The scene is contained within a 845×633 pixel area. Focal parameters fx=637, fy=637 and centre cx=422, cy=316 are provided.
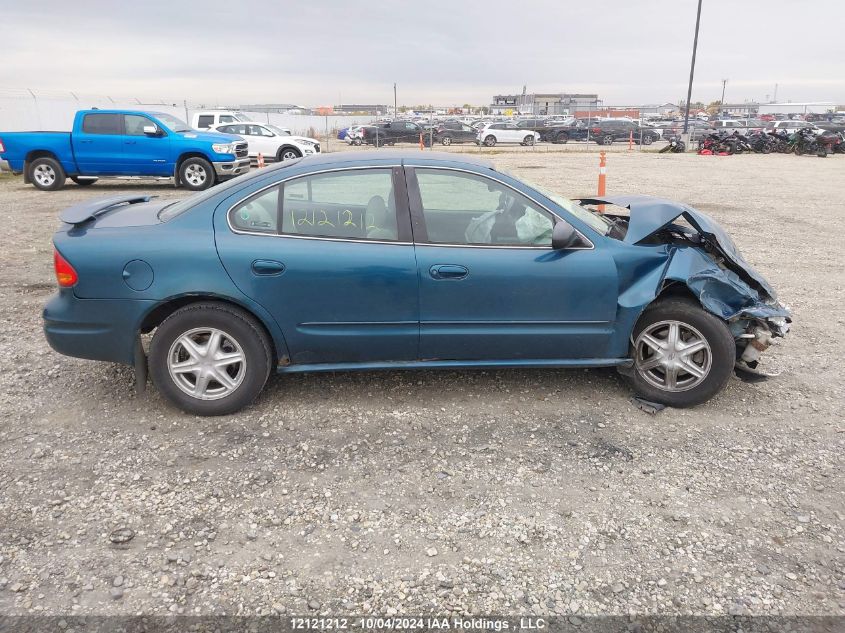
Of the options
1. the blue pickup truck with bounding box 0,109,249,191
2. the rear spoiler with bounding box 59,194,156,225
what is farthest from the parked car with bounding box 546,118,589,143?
the rear spoiler with bounding box 59,194,156,225

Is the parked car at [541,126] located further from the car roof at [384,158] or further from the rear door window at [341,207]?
the rear door window at [341,207]

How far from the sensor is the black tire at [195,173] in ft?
46.3

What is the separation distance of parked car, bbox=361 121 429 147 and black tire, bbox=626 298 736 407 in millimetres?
31964

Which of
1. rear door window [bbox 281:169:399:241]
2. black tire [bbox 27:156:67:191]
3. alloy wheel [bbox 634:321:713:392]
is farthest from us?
black tire [bbox 27:156:67:191]

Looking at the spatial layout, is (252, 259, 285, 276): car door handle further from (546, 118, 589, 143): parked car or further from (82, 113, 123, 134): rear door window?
(546, 118, 589, 143): parked car

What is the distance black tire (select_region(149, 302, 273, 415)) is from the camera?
370 centimetres

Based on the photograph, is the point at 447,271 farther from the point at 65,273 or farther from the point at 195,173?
the point at 195,173

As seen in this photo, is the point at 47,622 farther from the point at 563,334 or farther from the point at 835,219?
the point at 835,219

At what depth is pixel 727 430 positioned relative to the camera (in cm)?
379

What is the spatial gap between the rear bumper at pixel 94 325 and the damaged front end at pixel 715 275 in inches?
119

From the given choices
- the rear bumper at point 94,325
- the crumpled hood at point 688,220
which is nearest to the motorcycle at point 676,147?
the crumpled hood at point 688,220

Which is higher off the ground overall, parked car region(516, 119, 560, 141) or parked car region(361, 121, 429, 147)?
parked car region(516, 119, 560, 141)

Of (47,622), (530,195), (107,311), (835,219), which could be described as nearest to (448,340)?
(530,195)

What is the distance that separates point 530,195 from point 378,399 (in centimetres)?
162
